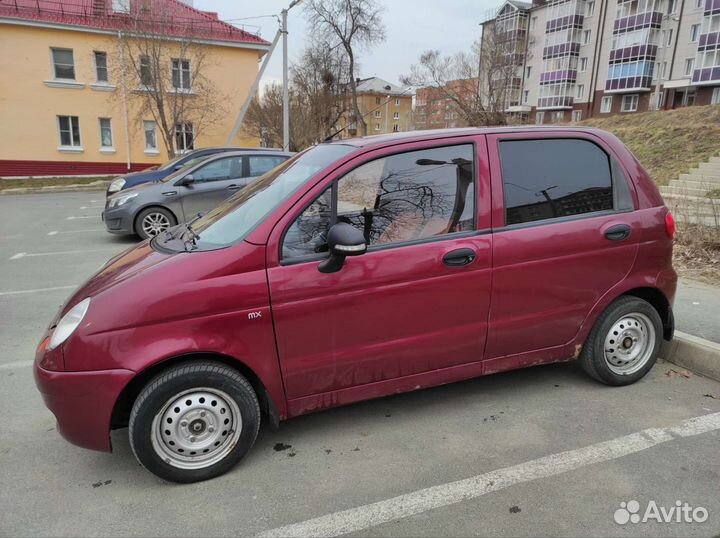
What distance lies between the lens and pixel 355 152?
3.14 metres

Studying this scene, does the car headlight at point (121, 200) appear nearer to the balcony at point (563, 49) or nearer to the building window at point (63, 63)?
the building window at point (63, 63)

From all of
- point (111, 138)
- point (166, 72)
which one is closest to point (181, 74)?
point (166, 72)

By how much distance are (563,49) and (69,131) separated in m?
49.8

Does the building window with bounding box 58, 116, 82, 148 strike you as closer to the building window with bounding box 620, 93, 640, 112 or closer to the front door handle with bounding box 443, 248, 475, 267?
the front door handle with bounding box 443, 248, 475, 267

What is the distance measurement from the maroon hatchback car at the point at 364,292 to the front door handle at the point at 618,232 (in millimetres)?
13

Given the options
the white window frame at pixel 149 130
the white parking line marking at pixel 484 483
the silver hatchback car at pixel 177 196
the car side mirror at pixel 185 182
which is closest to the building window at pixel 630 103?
the white window frame at pixel 149 130

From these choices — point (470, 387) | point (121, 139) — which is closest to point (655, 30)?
point (121, 139)

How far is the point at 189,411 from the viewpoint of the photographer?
276 cm

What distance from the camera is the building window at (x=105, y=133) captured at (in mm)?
27469

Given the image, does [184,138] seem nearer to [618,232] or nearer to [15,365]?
[15,365]

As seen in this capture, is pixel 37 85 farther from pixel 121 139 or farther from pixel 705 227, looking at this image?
pixel 705 227

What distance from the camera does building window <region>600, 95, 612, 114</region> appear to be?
2096 inches

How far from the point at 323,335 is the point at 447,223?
1029mm

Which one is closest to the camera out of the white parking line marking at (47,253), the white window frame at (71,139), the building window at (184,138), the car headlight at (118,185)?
the white parking line marking at (47,253)
